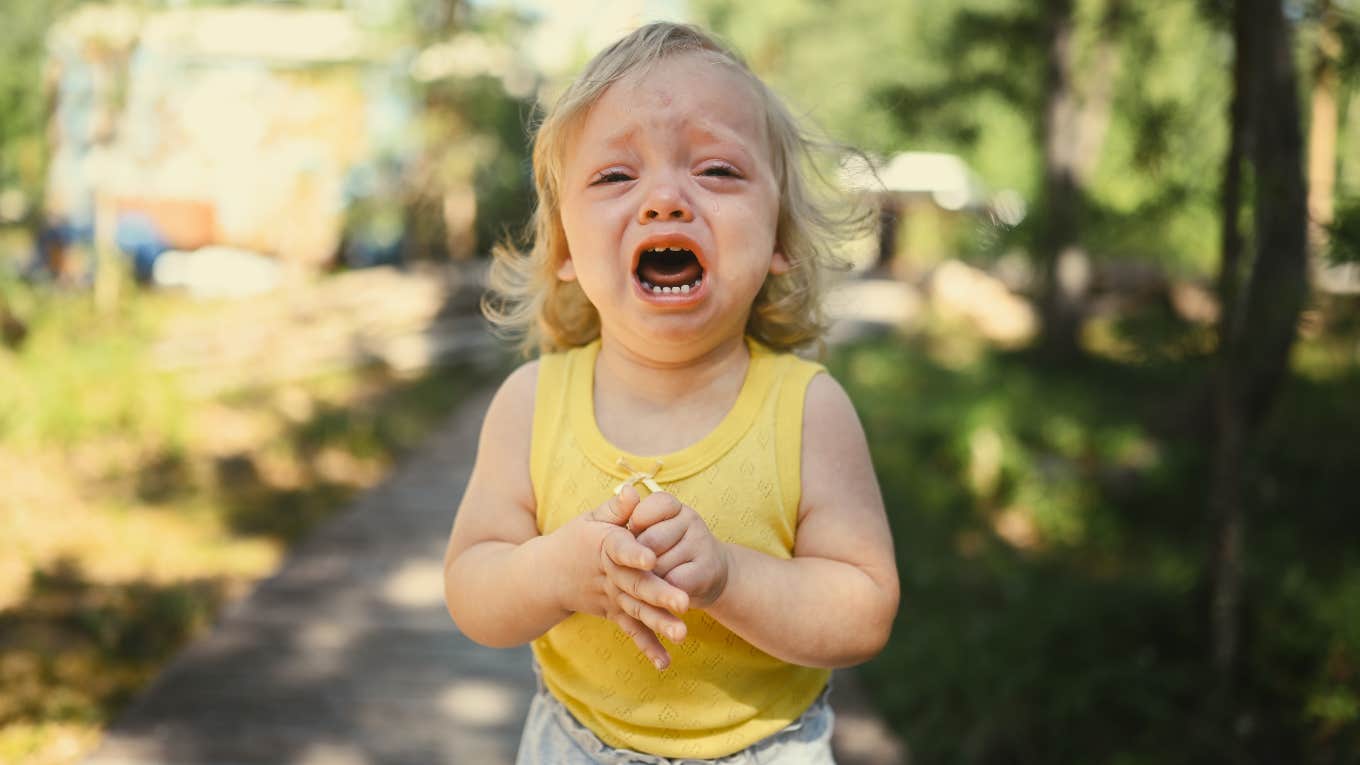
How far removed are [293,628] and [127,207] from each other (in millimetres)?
12667

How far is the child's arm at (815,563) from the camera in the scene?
1.15 metres

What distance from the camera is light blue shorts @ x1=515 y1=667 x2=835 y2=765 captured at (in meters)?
1.37

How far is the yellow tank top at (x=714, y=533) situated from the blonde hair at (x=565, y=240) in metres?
0.17

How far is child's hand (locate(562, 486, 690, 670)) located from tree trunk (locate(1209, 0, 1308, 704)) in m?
2.27

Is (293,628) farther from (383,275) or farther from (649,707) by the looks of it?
(383,275)

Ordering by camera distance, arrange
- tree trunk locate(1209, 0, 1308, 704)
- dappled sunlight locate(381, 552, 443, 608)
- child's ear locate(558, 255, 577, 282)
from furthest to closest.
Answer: dappled sunlight locate(381, 552, 443, 608) < tree trunk locate(1209, 0, 1308, 704) < child's ear locate(558, 255, 577, 282)

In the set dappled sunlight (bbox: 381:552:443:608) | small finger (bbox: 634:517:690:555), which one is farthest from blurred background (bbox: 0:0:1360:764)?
small finger (bbox: 634:517:690:555)

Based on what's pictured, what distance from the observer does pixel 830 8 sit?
26703 millimetres

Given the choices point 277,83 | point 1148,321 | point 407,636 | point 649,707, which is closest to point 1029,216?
point 1148,321

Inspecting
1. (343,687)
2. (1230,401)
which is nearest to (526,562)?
(1230,401)

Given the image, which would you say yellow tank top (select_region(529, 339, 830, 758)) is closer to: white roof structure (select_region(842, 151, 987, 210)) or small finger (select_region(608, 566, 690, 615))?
small finger (select_region(608, 566, 690, 615))

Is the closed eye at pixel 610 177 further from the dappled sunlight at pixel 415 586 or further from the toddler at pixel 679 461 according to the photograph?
the dappled sunlight at pixel 415 586

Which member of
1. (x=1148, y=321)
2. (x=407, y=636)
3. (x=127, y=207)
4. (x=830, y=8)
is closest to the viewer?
(x=1148, y=321)

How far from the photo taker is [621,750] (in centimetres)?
137
